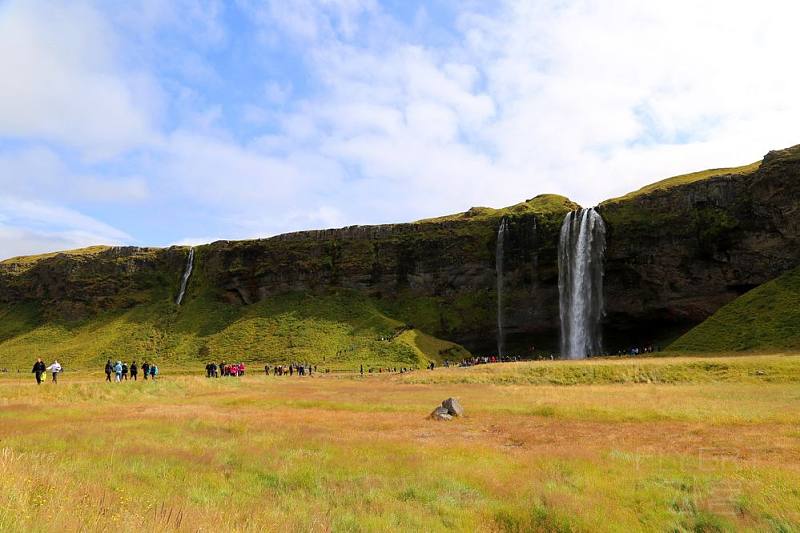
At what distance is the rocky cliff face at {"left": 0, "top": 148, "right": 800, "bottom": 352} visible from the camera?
6756 centimetres

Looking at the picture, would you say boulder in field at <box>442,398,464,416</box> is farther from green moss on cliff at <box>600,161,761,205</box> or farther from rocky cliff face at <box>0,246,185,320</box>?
rocky cliff face at <box>0,246,185,320</box>

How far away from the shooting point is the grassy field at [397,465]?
8555 millimetres

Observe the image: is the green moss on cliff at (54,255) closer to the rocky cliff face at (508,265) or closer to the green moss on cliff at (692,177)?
the rocky cliff face at (508,265)

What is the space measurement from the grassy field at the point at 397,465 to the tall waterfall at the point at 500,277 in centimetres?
5376

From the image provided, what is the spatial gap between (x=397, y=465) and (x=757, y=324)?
182 ft

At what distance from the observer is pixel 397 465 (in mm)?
13586

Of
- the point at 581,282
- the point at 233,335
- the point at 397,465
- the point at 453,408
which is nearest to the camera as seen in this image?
the point at 397,465

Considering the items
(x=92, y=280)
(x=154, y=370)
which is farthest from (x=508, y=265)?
(x=92, y=280)

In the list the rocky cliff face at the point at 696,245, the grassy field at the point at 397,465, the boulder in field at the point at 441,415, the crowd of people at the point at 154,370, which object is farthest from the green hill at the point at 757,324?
the boulder in field at the point at 441,415

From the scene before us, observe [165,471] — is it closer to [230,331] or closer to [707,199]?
[707,199]

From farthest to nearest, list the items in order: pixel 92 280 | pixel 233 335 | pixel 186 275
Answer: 1. pixel 92 280
2. pixel 186 275
3. pixel 233 335

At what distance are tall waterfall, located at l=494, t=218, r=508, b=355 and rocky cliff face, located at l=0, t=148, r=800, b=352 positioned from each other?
2.95 feet

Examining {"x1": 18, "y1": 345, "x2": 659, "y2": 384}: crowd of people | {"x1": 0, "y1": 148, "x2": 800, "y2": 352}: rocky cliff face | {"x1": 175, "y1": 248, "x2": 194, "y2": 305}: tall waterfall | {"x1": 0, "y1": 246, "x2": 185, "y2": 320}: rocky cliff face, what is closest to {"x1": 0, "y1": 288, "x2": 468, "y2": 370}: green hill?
{"x1": 175, "y1": 248, "x2": 194, "y2": 305}: tall waterfall

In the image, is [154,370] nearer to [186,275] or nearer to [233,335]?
[233,335]
